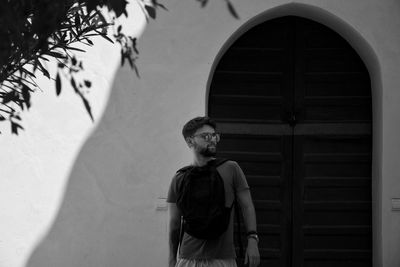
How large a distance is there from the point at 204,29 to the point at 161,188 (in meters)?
1.58

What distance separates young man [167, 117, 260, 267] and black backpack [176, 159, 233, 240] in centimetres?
5

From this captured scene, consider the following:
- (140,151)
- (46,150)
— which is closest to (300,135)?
(140,151)

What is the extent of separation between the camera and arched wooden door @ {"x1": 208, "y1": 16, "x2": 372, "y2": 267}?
29.1 ft

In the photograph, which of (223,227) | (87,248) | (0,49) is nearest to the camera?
(0,49)

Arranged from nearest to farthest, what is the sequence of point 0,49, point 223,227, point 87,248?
1. point 0,49
2. point 223,227
3. point 87,248

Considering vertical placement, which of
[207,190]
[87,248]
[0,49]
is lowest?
[87,248]

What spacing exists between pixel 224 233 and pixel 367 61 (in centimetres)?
371

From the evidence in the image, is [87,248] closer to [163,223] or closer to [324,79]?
[163,223]

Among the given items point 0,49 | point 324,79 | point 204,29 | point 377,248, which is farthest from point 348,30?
point 0,49

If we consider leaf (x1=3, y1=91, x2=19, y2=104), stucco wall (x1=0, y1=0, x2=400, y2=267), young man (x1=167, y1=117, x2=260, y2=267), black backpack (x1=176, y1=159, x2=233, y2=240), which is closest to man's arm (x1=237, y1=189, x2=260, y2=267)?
young man (x1=167, y1=117, x2=260, y2=267)

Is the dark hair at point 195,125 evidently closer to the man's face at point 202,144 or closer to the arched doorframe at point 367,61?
the man's face at point 202,144

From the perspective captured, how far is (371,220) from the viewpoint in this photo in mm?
8883

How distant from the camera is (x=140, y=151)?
28.3ft

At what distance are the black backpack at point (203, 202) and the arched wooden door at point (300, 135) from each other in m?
3.00
